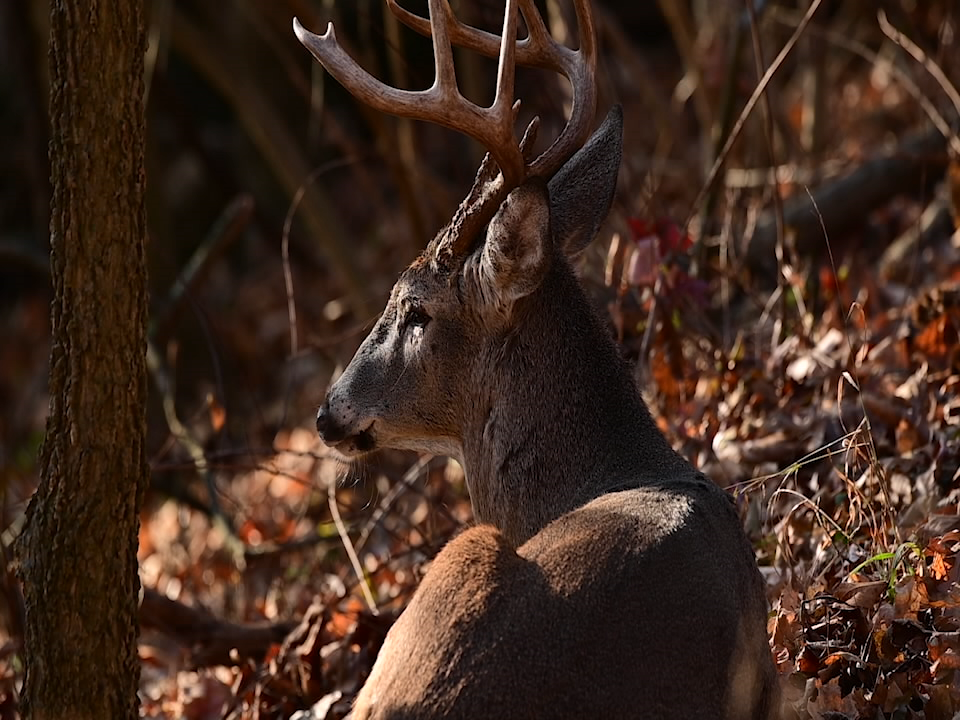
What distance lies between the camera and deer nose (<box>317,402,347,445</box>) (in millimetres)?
5109

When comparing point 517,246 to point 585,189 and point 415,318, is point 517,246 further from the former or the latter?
point 585,189

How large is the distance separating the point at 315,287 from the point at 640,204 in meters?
7.66

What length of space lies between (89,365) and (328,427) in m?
1.20

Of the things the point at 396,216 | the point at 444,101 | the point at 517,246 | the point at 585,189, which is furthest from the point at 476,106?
Result: the point at 396,216

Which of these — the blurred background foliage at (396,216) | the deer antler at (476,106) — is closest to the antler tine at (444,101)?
the deer antler at (476,106)

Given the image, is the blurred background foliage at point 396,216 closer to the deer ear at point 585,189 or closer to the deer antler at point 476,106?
the deer ear at point 585,189

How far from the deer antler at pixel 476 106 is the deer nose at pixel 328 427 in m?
0.69

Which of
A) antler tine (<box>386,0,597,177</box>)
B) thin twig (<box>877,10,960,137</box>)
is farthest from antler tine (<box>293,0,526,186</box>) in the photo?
thin twig (<box>877,10,960,137</box>)

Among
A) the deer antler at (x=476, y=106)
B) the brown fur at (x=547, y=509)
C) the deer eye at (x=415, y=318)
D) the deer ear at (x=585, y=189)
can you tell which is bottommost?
the brown fur at (x=547, y=509)

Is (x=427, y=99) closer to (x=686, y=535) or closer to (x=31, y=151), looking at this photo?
(x=686, y=535)

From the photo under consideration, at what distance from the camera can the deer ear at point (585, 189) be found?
5207 mm

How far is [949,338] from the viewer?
20.2 ft

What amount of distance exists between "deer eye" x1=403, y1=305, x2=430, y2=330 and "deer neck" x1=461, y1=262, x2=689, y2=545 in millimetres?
278

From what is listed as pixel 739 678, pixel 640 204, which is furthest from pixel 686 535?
pixel 640 204
